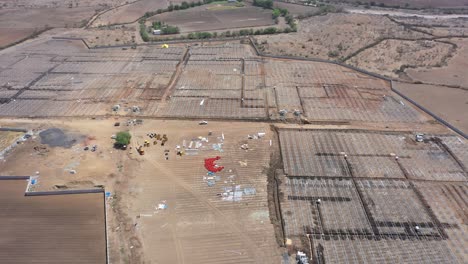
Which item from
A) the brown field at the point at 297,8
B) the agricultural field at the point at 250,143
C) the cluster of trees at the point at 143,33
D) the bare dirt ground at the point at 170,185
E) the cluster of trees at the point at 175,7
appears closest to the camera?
the bare dirt ground at the point at 170,185

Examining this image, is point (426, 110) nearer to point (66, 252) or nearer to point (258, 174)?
point (258, 174)

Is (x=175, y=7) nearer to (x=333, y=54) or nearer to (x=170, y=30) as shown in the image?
(x=170, y=30)


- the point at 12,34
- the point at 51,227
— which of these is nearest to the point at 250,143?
the point at 51,227

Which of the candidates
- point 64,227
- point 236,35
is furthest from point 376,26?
point 64,227

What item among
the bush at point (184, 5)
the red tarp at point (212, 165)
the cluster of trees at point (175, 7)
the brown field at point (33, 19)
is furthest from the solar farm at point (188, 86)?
the bush at point (184, 5)

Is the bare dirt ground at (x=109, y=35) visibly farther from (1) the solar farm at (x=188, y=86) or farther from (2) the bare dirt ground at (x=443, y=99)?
(2) the bare dirt ground at (x=443, y=99)

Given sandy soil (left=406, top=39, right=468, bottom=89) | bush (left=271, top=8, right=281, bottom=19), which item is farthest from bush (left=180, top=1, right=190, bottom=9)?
sandy soil (left=406, top=39, right=468, bottom=89)
